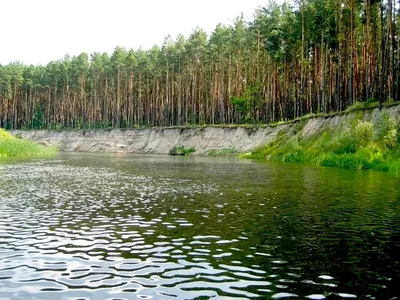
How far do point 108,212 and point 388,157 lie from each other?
2904 centimetres

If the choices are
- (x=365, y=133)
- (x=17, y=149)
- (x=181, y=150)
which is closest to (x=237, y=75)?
(x=181, y=150)

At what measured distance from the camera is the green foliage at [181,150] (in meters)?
87.9

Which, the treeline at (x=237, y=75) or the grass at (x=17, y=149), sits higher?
the treeline at (x=237, y=75)

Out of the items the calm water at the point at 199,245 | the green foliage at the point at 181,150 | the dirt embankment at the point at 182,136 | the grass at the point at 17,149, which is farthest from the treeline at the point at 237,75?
the grass at the point at 17,149

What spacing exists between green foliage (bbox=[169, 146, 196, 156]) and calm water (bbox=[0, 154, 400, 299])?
212ft

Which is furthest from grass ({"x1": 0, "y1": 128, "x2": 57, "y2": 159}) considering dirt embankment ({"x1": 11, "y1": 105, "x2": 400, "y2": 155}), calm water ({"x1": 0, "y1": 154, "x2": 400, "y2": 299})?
calm water ({"x1": 0, "y1": 154, "x2": 400, "y2": 299})

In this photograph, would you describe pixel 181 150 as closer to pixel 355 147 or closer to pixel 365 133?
pixel 355 147

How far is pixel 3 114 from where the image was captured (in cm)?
15038

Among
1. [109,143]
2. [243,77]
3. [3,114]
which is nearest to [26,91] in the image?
[3,114]

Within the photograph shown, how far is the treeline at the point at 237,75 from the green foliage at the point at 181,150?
1084 centimetres

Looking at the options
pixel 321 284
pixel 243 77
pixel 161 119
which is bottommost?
pixel 321 284

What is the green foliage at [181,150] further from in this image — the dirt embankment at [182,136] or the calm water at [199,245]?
the calm water at [199,245]

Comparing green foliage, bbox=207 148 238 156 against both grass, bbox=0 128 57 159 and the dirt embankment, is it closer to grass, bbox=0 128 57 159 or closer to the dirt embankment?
the dirt embankment

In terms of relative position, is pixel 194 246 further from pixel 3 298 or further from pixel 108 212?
pixel 108 212
